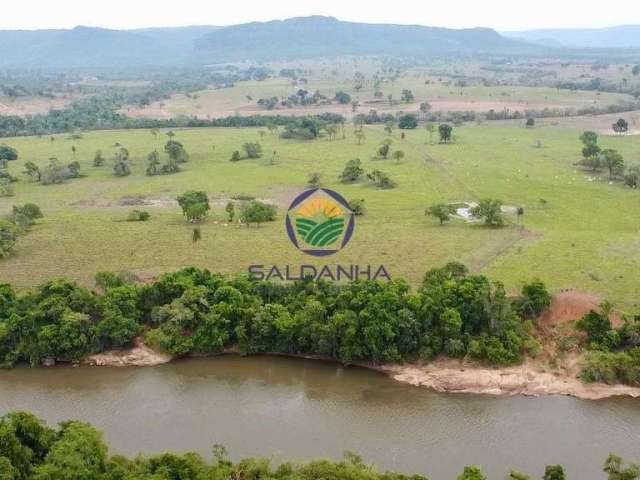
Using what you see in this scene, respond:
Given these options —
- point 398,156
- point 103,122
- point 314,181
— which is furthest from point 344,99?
point 314,181

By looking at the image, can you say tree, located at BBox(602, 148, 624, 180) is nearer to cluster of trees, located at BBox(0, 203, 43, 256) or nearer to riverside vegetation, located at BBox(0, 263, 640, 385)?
riverside vegetation, located at BBox(0, 263, 640, 385)

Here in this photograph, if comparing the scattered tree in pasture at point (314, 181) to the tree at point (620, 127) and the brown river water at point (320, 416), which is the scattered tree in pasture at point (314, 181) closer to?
the brown river water at point (320, 416)

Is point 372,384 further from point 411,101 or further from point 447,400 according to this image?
point 411,101

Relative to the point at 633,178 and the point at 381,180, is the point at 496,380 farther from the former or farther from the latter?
the point at 633,178

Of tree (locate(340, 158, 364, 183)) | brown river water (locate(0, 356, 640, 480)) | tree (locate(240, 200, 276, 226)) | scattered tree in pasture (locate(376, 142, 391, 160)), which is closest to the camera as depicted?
brown river water (locate(0, 356, 640, 480))

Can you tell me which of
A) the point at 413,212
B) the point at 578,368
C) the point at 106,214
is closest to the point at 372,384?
the point at 578,368

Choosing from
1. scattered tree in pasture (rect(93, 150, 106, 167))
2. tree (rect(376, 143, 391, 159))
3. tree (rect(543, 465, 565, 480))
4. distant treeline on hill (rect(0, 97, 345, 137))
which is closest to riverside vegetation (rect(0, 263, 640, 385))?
tree (rect(543, 465, 565, 480))
